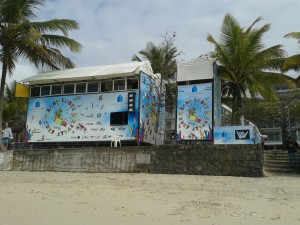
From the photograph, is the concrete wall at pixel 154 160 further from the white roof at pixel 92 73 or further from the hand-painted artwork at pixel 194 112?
the white roof at pixel 92 73

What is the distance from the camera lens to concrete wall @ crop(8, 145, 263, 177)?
14.3 m

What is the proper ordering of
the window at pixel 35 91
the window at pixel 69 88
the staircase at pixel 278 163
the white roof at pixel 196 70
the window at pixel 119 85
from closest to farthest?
the staircase at pixel 278 163
the white roof at pixel 196 70
the window at pixel 119 85
the window at pixel 69 88
the window at pixel 35 91

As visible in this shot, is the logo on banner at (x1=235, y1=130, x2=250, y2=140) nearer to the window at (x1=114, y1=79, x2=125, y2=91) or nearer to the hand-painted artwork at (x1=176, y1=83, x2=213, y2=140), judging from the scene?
the hand-painted artwork at (x1=176, y1=83, x2=213, y2=140)

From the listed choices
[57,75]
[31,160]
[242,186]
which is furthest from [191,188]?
[57,75]

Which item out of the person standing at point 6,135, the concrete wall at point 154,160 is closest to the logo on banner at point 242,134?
the concrete wall at point 154,160

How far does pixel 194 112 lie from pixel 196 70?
2020 mm

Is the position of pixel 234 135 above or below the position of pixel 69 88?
below

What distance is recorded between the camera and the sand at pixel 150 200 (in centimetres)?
779

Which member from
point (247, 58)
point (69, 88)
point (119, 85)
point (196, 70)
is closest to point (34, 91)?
point (69, 88)

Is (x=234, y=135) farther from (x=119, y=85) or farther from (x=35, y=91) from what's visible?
(x=35, y=91)

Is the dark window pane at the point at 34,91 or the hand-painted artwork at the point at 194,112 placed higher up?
the dark window pane at the point at 34,91

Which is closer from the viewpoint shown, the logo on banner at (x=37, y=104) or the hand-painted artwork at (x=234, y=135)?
the hand-painted artwork at (x=234, y=135)

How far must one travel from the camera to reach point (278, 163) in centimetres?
1684

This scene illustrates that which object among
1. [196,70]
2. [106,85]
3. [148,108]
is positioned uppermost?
[196,70]
